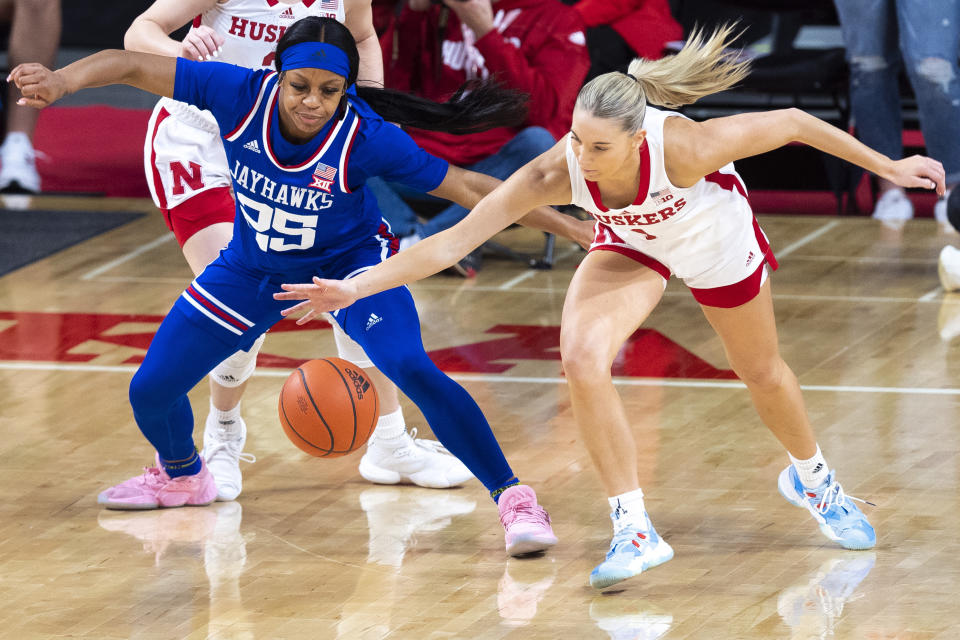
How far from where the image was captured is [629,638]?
153 inches

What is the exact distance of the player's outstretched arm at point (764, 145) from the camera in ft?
13.3

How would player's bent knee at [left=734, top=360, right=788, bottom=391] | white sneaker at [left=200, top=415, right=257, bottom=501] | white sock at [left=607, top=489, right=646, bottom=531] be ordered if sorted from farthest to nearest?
white sneaker at [left=200, top=415, right=257, bottom=501], player's bent knee at [left=734, top=360, right=788, bottom=391], white sock at [left=607, top=489, right=646, bottom=531]

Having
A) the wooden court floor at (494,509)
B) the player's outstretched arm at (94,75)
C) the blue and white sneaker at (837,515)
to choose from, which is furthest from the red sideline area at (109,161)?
the player's outstretched arm at (94,75)

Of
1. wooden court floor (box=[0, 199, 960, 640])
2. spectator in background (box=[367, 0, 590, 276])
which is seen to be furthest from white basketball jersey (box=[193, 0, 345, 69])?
spectator in background (box=[367, 0, 590, 276])

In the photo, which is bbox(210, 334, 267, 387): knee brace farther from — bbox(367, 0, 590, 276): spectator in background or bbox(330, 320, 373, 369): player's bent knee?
bbox(367, 0, 590, 276): spectator in background

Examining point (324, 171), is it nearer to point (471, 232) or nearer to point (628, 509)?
point (471, 232)

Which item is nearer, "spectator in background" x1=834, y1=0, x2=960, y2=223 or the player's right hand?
the player's right hand

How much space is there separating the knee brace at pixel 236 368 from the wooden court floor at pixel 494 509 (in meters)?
0.37

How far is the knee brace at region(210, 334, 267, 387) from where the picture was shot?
5113 mm

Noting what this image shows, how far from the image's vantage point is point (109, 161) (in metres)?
10.8

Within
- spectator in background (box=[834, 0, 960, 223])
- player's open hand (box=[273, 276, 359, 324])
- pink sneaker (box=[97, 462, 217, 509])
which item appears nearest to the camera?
player's open hand (box=[273, 276, 359, 324])

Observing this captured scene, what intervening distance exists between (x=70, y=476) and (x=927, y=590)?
9.11 feet

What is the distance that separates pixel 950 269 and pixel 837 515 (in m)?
3.42

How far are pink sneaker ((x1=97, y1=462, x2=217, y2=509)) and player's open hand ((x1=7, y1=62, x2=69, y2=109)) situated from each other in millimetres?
1331
